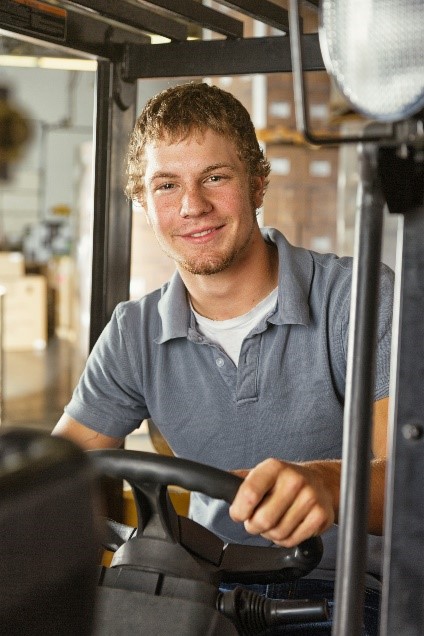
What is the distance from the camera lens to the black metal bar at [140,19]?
230cm

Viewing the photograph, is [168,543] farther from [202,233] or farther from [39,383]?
[39,383]

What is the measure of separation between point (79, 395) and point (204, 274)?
433mm

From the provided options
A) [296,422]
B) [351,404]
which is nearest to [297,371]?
[296,422]

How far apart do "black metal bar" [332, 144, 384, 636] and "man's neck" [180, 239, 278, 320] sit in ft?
4.00

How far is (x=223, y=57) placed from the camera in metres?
2.30

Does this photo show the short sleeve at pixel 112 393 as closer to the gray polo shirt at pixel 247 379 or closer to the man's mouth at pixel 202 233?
the gray polo shirt at pixel 247 379

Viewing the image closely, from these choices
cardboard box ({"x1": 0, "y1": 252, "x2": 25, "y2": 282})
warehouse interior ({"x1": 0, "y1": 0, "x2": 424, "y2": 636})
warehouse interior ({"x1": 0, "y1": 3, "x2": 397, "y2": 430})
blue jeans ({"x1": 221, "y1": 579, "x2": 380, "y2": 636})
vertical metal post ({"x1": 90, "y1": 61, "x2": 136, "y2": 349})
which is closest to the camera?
warehouse interior ({"x1": 0, "y1": 0, "x2": 424, "y2": 636})

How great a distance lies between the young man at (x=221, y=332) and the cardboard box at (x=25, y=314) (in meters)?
9.29

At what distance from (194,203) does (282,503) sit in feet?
3.19

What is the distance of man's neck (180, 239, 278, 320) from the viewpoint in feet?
7.51

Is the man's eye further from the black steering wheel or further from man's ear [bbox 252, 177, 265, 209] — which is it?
the black steering wheel

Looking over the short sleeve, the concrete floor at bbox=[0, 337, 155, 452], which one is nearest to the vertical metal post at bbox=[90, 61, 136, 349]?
the short sleeve

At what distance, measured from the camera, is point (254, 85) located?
23.1ft

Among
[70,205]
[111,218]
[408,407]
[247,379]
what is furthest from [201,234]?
[70,205]
